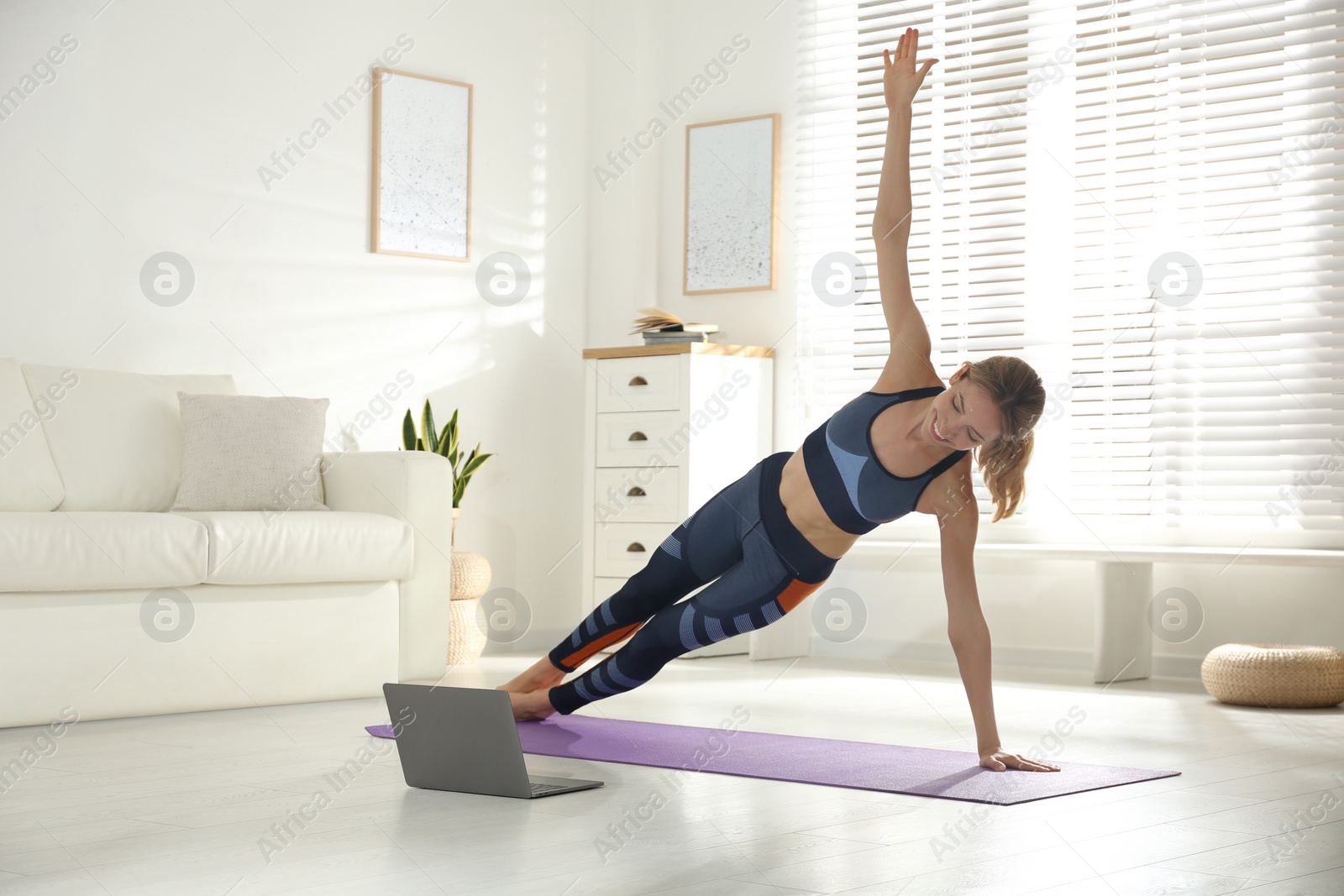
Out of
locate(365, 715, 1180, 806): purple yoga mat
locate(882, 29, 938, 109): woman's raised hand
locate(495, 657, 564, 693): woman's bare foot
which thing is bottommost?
locate(365, 715, 1180, 806): purple yoga mat

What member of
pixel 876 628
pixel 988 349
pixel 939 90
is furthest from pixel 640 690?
pixel 939 90

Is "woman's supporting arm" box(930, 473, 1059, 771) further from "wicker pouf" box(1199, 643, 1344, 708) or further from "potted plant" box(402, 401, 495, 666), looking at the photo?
"potted plant" box(402, 401, 495, 666)

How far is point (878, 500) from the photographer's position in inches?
101

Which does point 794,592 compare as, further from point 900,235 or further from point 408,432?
point 408,432

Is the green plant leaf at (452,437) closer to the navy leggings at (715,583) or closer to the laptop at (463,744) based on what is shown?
the navy leggings at (715,583)

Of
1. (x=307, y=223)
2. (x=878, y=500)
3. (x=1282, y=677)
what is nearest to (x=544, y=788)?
(x=878, y=500)

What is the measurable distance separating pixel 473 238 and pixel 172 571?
236 centimetres

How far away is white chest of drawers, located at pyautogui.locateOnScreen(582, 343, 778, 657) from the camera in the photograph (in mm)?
4871

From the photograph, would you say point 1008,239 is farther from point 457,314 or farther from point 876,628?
point 457,314

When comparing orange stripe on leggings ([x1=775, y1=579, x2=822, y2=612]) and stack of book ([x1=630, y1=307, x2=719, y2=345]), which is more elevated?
stack of book ([x1=630, y1=307, x2=719, y2=345])

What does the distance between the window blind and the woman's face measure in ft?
7.72

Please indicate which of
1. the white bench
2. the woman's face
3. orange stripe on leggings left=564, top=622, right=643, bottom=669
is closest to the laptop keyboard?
orange stripe on leggings left=564, top=622, right=643, bottom=669

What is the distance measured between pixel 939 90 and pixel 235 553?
3.17 meters

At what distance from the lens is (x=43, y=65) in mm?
4152
